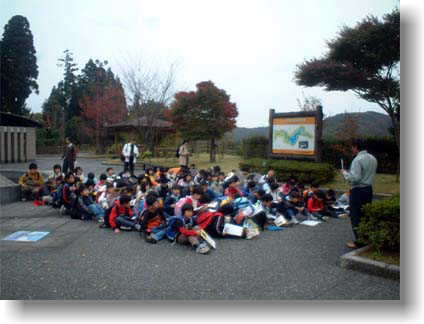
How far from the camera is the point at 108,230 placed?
6156 millimetres

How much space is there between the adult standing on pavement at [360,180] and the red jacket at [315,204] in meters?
2.23

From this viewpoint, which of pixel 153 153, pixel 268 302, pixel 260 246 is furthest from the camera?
pixel 153 153

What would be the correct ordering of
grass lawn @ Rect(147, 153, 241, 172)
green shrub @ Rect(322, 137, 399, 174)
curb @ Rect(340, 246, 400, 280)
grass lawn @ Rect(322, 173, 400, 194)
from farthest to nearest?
grass lawn @ Rect(147, 153, 241, 172) < green shrub @ Rect(322, 137, 399, 174) < grass lawn @ Rect(322, 173, 400, 194) < curb @ Rect(340, 246, 400, 280)

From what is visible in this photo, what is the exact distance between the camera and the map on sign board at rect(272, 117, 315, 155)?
37.1 ft

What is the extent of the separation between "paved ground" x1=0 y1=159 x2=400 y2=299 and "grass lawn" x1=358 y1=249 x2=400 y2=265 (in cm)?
29

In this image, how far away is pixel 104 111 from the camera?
28.2 m

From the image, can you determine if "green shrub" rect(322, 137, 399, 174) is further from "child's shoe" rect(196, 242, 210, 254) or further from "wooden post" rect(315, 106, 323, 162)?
"child's shoe" rect(196, 242, 210, 254)

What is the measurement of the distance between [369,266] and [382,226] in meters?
0.61

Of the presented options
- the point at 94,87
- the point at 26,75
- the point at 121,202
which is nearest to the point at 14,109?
the point at 26,75

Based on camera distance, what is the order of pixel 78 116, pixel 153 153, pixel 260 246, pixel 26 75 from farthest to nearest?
1. pixel 78 116
2. pixel 153 153
3. pixel 26 75
4. pixel 260 246

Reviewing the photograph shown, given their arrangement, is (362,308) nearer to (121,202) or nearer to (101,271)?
(101,271)

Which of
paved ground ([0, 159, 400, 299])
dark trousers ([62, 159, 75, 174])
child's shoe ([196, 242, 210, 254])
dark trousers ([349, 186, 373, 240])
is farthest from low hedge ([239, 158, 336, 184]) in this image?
dark trousers ([62, 159, 75, 174])

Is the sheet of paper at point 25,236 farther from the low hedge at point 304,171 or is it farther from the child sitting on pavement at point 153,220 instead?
the low hedge at point 304,171

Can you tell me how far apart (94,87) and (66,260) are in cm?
2966
